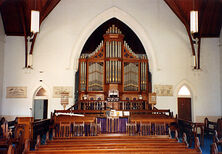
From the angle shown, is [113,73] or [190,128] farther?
[113,73]

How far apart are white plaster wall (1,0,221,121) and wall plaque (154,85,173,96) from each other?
0.71 ft

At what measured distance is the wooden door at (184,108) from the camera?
40.2 ft

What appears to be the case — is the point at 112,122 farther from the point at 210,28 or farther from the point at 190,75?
the point at 210,28

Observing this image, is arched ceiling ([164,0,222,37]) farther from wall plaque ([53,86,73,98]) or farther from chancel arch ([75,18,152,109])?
wall plaque ([53,86,73,98])

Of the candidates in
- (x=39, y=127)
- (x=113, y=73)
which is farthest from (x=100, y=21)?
(x=39, y=127)

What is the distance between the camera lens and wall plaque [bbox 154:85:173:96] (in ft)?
37.8

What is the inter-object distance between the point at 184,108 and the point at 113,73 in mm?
4506

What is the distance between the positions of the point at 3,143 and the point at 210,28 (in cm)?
1069

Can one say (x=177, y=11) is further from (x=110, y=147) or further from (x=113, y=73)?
(x=110, y=147)

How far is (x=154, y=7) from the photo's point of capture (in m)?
12.1

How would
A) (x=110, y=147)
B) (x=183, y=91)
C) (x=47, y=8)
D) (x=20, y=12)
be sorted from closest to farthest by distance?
(x=110, y=147) < (x=20, y=12) < (x=47, y=8) < (x=183, y=91)

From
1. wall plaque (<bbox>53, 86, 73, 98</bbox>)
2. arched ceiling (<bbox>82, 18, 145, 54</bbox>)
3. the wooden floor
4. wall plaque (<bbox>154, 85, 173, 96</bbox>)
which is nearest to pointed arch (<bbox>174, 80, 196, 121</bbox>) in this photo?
wall plaque (<bbox>154, 85, 173, 96</bbox>)

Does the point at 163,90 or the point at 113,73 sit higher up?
the point at 113,73

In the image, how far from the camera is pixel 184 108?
40.9 ft
